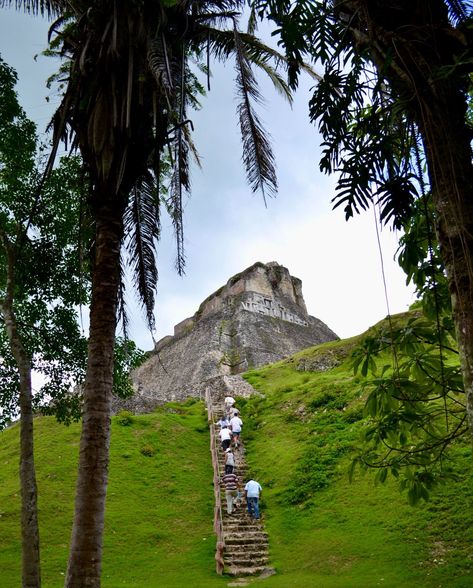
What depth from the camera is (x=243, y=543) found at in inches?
467

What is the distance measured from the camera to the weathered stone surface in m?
40.1

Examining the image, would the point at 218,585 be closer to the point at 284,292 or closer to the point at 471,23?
the point at 471,23

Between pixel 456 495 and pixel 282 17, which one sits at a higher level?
pixel 282 17

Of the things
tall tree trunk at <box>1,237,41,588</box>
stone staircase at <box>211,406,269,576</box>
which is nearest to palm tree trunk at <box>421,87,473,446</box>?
tall tree trunk at <box>1,237,41,588</box>

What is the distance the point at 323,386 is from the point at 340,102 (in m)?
18.9

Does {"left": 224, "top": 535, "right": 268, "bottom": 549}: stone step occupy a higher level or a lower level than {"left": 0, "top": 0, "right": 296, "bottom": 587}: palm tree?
lower

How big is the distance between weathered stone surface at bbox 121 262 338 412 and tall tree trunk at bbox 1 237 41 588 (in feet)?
75.1

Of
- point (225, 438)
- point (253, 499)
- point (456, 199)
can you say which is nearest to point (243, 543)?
point (253, 499)

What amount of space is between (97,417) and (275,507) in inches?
371

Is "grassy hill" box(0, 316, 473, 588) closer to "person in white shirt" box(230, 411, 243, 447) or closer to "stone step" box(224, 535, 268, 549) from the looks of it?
"stone step" box(224, 535, 268, 549)

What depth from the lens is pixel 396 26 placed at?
308 centimetres

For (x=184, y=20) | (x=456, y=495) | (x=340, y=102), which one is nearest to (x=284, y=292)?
(x=456, y=495)

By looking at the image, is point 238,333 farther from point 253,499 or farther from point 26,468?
point 26,468

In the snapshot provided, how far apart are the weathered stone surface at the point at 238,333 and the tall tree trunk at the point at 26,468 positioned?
75.1 feet
